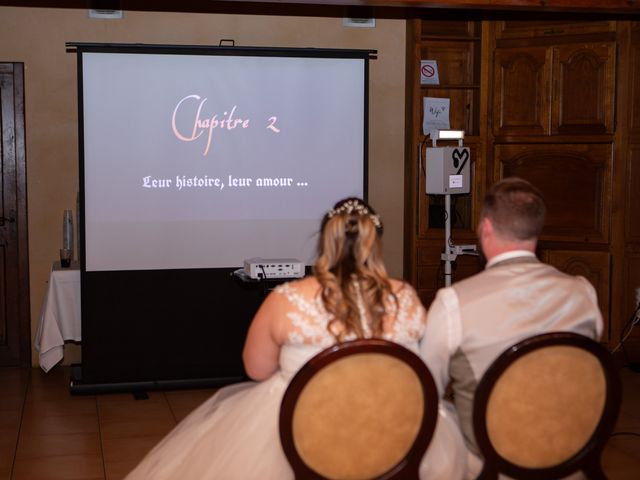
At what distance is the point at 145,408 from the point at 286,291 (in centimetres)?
303

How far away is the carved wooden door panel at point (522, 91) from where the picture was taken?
19.6 feet

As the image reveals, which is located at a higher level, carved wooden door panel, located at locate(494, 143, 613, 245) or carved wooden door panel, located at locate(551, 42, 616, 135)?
carved wooden door panel, located at locate(551, 42, 616, 135)

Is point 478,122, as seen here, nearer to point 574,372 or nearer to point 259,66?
point 259,66

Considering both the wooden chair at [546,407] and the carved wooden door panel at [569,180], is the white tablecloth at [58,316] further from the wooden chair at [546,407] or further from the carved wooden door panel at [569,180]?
the wooden chair at [546,407]

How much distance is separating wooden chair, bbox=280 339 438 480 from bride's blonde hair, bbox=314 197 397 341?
0.70 ft

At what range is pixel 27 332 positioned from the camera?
6.02 meters

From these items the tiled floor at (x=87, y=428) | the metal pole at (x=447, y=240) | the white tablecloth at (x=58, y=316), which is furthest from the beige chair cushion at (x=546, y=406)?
the white tablecloth at (x=58, y=316)

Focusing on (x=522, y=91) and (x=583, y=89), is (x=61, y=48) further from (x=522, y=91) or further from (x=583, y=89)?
(x=583, y=89)

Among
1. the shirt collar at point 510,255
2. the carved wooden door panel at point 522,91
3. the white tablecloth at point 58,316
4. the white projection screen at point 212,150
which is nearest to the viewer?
the shirt collar at point 510,255

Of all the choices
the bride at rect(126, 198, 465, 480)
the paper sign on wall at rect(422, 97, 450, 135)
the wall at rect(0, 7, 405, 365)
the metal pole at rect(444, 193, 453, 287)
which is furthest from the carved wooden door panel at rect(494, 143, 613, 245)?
the bride at rect(126, 198, 465, 480)

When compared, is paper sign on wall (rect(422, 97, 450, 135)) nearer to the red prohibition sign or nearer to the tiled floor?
the red prohibition sign

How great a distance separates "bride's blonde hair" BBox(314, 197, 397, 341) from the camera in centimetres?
213

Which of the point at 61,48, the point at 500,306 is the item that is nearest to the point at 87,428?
the point at 61,48

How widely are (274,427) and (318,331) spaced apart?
295 mm
